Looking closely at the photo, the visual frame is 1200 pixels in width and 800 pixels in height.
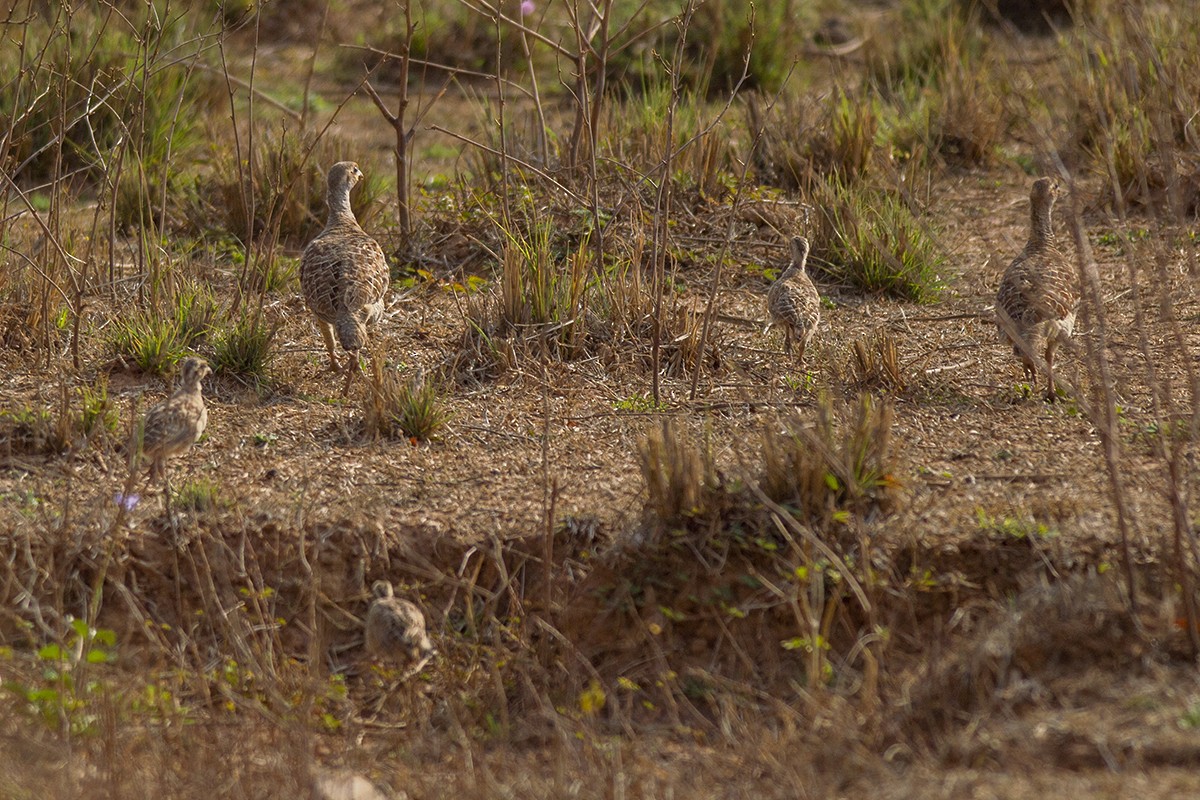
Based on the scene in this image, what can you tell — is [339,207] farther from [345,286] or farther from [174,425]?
[174,425]

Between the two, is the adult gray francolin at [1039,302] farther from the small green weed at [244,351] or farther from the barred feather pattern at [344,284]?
the small green weed at [244,351]

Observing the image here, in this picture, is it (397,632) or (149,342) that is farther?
(149,342)

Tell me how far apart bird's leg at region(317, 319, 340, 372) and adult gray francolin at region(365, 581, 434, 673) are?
224cm

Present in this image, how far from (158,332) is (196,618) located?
185 cm

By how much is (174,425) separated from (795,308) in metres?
2.87

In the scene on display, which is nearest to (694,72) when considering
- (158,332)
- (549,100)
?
(549,100)

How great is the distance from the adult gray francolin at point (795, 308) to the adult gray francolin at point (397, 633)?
257 cm

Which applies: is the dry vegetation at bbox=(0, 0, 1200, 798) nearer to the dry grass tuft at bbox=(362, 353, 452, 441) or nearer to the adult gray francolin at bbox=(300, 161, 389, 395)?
the dry grass tuft at bbox=(362, 353, 452, 441)

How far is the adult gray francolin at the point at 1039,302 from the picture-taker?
6.32 meters

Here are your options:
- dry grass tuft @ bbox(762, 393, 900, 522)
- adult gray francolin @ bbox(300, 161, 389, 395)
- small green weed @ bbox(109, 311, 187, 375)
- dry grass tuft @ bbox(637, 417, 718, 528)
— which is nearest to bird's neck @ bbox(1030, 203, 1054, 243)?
dry grass tuft @ bbox(762, 393, 900, 522)

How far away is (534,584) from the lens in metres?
5.53

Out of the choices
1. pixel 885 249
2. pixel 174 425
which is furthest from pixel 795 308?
pixel 174 425

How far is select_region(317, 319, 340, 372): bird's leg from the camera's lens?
22.9 ft

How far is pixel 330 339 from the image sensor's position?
23.0 feet
